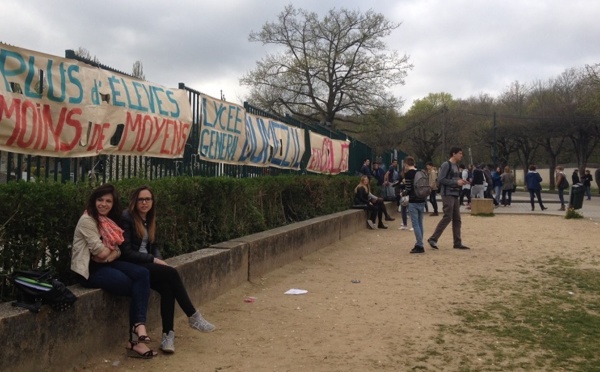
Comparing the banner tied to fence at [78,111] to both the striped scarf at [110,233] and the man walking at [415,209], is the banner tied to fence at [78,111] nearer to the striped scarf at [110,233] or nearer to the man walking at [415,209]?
the striped scarf at [110,233]

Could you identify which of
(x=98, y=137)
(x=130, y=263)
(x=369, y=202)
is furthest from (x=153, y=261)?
(x=369, y=202)

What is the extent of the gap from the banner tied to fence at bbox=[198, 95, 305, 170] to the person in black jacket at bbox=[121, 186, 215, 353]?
2672 millimetres

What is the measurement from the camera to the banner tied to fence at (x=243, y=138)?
26.0 feet

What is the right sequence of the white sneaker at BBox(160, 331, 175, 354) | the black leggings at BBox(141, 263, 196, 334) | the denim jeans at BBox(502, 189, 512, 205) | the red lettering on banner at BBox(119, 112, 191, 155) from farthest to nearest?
the denim jeans at BBox(502, 189, 512, 205) < the red lettering on banner at BBox(119, 112, 191, 155) < the black leggings at BBox(141, 263, 196, 334) < the white sneaker at BBox(160, 331, 175, 354)

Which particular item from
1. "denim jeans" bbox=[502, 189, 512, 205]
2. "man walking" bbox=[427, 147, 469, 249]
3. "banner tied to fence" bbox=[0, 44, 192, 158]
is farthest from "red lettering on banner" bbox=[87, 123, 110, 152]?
"denim jeans" bbox=[502, 189, 512, 205]

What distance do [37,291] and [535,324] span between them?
4316 mm

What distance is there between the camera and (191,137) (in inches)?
294

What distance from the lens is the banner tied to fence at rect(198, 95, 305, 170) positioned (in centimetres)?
792

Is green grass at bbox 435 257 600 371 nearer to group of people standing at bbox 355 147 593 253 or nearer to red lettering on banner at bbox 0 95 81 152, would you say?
group of people standing at bbox 355 147 593 253

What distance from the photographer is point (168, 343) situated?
452 centimetres

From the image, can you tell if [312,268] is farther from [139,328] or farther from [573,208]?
[573,208]

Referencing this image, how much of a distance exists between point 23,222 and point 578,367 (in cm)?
415

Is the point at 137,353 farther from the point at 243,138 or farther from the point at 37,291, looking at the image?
the point at 243,138

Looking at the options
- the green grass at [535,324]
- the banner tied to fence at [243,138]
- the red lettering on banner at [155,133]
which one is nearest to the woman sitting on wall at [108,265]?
the red lettering on banner at [155,133]
